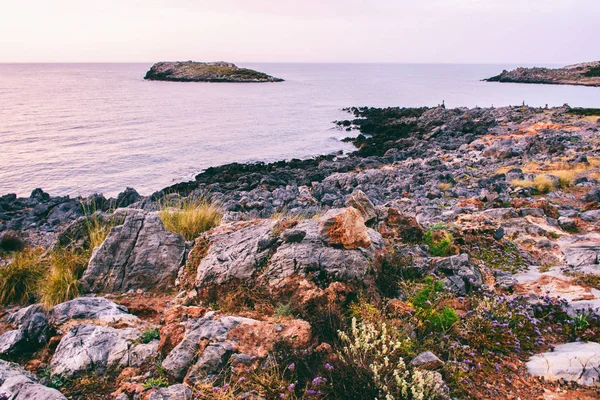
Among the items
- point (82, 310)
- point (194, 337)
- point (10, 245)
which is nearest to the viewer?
point (194, 337)

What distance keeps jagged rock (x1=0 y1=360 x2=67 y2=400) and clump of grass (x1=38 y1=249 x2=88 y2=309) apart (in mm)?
2043

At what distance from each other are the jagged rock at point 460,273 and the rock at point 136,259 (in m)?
4.70

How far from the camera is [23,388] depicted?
3570 millimetres

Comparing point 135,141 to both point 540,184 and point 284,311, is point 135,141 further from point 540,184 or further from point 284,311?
point 284,311

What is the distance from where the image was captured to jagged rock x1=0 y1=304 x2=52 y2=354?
462 centimetres

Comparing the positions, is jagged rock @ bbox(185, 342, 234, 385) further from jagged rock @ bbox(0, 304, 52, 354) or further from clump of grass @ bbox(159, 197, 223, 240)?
clump of grass @ bbox(159, 197, 223, 240)

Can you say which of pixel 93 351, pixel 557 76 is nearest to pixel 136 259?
pixel 93 351

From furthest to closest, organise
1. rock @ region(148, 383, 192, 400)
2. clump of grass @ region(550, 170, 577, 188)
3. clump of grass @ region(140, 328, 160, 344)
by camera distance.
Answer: clump of grass @ region(550, 170, 577, 188), clump of grass @ region(140, 328, 160, 344), rock @ region(148, 383, 192, 400)

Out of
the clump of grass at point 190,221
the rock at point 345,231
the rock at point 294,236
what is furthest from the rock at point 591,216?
the clump of grass at point 190,221

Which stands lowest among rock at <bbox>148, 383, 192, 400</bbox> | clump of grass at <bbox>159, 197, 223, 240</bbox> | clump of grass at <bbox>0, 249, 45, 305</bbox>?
clump of grass at <bbox>0, 249, 45, 305</bbox>

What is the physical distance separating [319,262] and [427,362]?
2095 mm

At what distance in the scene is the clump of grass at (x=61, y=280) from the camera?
6000mm

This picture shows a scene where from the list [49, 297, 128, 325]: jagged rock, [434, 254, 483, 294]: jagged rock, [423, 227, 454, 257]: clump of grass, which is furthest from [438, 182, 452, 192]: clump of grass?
[49, 297, 128, 325]: jagged rock

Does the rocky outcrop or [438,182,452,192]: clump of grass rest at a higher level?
the rocky outcrop
